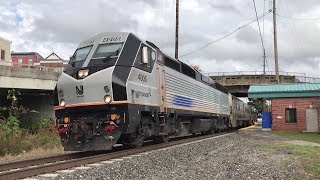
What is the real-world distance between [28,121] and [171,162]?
70.3 feet

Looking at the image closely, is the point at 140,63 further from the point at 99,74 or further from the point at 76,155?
the point at 76,155

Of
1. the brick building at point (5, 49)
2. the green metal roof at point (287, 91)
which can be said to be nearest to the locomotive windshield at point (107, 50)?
the green metal roof at point (287, 91)

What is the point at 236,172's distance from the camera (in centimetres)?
894

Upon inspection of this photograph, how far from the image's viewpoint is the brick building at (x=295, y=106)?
3203 centimetres

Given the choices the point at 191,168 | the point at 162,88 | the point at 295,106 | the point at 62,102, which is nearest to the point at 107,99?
the point at 62,102

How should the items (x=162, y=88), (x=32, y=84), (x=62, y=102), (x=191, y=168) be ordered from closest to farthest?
(x=191, y=168), (x=62, y=102), (x=162, y=88), (x=32, y=84)

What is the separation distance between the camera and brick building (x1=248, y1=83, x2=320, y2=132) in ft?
105

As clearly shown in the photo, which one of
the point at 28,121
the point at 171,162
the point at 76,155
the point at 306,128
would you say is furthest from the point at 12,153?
the point at 306,128

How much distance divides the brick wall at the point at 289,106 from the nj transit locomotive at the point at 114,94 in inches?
780

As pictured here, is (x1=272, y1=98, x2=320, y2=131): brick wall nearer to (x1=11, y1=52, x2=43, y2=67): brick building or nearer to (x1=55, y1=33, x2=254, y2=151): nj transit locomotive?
(x1=55, y1=33, x2=254, y2=151): nj transit locomotive

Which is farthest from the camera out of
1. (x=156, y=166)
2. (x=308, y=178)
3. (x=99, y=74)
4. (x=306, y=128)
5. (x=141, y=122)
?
(x=306, y=128)

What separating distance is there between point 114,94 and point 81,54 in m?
2.35

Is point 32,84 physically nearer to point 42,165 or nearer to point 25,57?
point 42,165

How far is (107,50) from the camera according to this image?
12.9 metres
